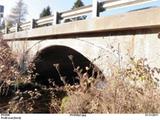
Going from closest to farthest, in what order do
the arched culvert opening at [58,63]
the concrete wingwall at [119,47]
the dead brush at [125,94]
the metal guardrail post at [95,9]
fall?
the dead brush at [125,94], the concrete wingwall at [119,47], the metal guardrail post at [95,9], the arched culvert opening at [58,63]

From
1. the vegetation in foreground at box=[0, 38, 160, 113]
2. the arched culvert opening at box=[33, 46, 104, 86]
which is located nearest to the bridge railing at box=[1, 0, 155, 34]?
the arched culvert opening at box=[33, 46, 104, 86]

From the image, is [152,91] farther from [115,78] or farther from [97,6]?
[97,6]

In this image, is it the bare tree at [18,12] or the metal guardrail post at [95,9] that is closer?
the metal guardrail post at [95,9]

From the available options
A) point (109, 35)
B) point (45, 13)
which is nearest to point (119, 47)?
point (109, 35)

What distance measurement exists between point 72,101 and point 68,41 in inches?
184

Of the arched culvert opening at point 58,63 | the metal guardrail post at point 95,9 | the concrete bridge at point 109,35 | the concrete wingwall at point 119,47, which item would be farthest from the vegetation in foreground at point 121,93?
the arched culvert opening at point 58,63

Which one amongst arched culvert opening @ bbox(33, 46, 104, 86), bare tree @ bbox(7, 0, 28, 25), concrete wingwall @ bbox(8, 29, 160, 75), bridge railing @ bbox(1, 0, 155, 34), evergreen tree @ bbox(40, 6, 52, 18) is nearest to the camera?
concrete wingwall @ bbox(8, 29, 160, 75)

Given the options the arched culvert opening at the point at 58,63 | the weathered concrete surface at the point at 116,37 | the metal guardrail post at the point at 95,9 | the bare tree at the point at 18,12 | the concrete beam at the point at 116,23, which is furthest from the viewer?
the bare tree at the point at 18,12

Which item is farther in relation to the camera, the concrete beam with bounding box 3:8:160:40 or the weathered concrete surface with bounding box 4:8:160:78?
the weathered concrete surface with bounding box 4:8:160:78

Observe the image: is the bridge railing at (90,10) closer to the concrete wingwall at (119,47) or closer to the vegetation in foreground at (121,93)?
the concrete wingwall at (119,47)

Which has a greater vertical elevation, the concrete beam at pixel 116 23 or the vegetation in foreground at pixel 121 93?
the concrete beam at pixel 116 23

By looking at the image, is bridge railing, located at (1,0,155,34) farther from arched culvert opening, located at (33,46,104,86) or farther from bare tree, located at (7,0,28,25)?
bare tree, located at (7,0,28,25)

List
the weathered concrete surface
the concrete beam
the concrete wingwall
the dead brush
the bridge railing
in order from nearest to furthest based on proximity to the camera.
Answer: the dead brush
the concrete beam
the weathered concrete surface
the concrete wingwall
the bridge railing

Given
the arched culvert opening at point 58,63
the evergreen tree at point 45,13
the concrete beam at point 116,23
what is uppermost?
the evergreen tree at point 45,13
